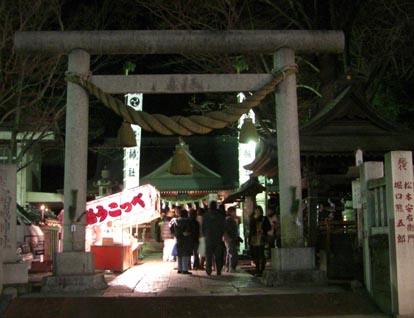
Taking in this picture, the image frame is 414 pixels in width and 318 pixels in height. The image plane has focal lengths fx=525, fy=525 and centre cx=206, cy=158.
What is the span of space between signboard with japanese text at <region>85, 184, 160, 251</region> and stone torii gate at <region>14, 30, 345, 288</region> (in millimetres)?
4857

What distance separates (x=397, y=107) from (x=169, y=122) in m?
13.0

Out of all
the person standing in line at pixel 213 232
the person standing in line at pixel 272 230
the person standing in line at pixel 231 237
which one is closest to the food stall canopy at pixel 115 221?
the person standing in line at pixel 231 237

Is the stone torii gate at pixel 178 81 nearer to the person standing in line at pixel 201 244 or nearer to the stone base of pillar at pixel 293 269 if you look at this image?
Result: the stone base of pillar at pixel 293 269

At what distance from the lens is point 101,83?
11078 millimetres

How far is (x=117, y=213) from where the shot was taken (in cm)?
1582

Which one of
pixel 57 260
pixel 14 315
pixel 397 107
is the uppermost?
pixel 397 107

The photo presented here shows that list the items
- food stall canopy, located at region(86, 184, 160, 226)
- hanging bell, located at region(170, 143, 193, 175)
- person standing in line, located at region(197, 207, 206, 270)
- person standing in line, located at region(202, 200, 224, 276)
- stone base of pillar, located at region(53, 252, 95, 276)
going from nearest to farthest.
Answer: stone base of pillar, located at region(53, 252, 95, 276) < hanging bell, located at region(170, 143, 193, 175) < person standing in line, located at region(202, 200, 224, 276) < person standing in line, located at region(197, 207, 206, 270) < food stall canopy, located at region(86, 184, 160, 226)

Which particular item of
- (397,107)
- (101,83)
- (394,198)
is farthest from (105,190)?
(394,198)

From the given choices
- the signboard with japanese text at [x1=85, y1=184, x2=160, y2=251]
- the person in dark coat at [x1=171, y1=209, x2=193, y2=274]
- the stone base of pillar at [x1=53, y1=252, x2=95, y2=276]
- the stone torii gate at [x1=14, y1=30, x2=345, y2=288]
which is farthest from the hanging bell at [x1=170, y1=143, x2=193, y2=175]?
the signboard with japanese text at [x1=85, y1=184, x2=160, y2=251]

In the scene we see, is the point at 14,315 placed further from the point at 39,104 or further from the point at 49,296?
the point at 39,104

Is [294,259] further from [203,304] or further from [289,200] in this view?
[203,304]

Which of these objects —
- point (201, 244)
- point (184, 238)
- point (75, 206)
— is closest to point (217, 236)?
point (184, 238)

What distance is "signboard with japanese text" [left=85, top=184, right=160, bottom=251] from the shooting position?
15.6 metres

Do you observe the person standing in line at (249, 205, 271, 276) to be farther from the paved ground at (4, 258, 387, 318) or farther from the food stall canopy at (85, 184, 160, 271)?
the food stall canopy at (85, 184, 160, 271)
